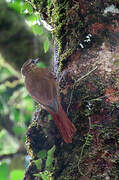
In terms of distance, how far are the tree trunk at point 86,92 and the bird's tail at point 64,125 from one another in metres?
0.03

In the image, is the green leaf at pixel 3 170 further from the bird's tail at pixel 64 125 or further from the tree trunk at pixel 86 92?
the bird's tail at pixel 64 125

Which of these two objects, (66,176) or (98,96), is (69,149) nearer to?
(66,176)

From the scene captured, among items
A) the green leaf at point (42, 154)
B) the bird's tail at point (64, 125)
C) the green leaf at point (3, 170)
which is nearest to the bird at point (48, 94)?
the bird's tail at point (64, 125)

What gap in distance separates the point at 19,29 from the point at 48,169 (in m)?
3.41

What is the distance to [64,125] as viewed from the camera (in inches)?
81.0

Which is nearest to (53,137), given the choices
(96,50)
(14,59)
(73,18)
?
(96,50)

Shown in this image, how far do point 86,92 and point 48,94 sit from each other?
0.45 metres

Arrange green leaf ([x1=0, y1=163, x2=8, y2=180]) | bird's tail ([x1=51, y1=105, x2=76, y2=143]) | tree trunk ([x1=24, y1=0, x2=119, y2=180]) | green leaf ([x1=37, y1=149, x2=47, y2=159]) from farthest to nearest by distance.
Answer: green leaf ([x1=0, y1=163, x2=8, y2=180]) < green leaf ([x1=37, y1=149, x2=47, y2=159]) < bird's tail ([x1=51, y1=105, x2=76, y2=143]) < tree trunk ([x1=24, y1=0, x2=119, y2=180])

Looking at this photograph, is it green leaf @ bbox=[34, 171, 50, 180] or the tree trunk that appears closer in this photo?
the tree trunk

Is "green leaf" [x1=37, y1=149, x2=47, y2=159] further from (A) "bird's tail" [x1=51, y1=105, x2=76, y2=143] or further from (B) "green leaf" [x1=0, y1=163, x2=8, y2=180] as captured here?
(B) "green leaf" [x1=0, y1=163, x2=8, y2=180]

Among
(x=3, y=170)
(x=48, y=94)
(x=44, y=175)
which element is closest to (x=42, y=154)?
(x=44, y=175)

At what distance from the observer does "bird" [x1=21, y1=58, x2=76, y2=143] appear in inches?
79.7

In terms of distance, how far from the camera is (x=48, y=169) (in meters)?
2.07

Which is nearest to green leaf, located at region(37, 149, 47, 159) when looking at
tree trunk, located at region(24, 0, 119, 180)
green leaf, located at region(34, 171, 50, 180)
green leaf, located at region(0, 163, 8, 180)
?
tree trunk, located at region(24, 0, 119, 180)
